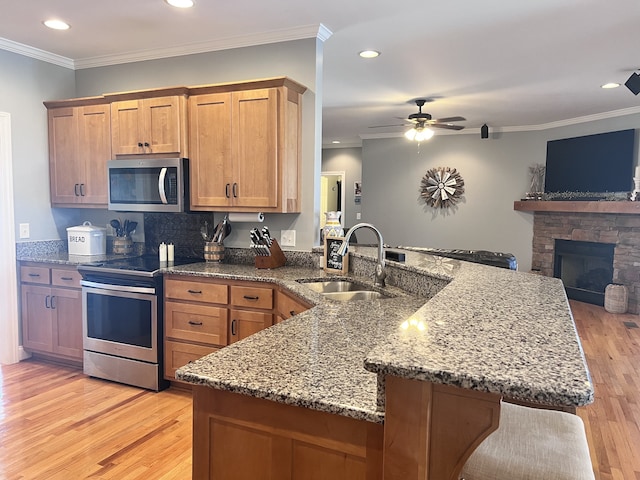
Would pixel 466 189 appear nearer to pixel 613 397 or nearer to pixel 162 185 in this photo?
pixel 613 397

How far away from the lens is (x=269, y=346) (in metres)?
1.47

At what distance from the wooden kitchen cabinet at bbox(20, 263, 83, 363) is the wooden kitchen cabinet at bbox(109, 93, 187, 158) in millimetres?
1049

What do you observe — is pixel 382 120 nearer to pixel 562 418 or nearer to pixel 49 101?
pixel 49 101

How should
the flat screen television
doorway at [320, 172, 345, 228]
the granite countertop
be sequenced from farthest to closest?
doorway at [320, 172, 345, 228] → the flat screen television → the granite countertop

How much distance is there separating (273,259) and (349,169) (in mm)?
5838

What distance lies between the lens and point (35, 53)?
3791 millimetres

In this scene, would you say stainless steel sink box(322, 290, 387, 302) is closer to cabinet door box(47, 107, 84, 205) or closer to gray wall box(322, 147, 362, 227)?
cabinet door box(47, 107, 84, 205)

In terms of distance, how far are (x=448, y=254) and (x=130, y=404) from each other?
2.70 meters

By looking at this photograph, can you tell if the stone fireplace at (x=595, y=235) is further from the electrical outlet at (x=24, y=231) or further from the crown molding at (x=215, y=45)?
the electrical outlet at (x=24, y=231)

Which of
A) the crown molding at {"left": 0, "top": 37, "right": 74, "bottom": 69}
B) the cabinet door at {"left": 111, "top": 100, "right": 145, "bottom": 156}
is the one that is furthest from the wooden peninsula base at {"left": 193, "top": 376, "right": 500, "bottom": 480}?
the crown molding at {"left": 0, "top": 37, "right": 74, "bottom": 69}

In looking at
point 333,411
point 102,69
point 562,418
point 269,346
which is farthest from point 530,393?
point 102,69

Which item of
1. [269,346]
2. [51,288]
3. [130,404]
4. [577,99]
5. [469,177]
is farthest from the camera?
[469,177]

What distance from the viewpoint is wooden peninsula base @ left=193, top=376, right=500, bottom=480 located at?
87 cm

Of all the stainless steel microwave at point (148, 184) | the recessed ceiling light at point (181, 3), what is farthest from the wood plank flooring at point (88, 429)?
the recessed ceiling light at point (181, 3)
